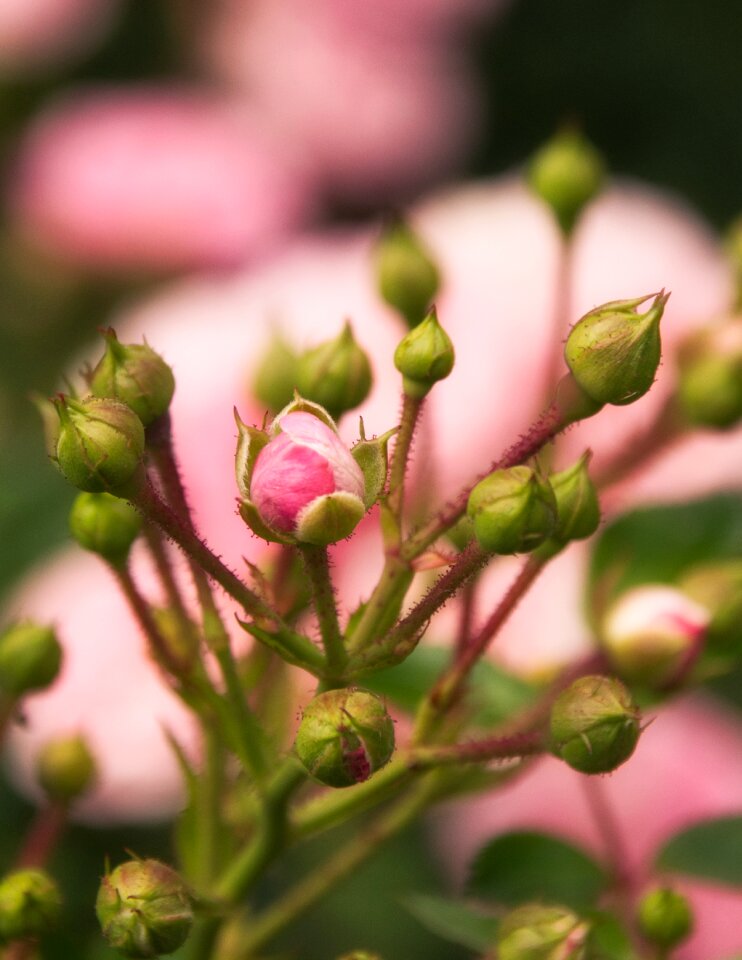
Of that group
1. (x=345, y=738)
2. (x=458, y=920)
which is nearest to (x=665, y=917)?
(x=458, y=920)

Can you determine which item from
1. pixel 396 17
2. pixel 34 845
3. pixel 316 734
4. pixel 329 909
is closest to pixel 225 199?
pixel 396 17

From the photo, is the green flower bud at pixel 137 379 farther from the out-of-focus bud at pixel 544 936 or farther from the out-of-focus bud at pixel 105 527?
the out-of-focus bud at pixel 544 936

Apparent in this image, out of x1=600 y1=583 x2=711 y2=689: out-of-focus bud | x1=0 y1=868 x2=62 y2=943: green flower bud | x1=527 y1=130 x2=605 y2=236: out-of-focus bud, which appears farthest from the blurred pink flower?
x1=0 y1=868 x2=62 y2=943: green flower bud

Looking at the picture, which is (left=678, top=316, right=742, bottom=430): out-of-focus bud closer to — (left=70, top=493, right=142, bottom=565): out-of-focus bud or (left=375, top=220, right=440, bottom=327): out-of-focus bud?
(left=375, top=220, right=440, bottom=327): out-of-focus bud

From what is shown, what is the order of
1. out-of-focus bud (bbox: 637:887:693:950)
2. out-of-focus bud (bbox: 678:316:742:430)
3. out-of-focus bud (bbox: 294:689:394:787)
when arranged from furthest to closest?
out-of-focus bud (bbox: 678:316:742:430)
out-of-focus bud (bbox: 637:887:693:950)
out-of-focus bud (bbox: 294:689:394:787)

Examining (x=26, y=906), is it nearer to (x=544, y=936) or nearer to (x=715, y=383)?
(x=544, y=936)

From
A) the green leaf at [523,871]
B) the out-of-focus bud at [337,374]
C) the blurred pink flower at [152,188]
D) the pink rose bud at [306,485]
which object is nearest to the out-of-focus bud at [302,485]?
the pink rose bud at [306,485]

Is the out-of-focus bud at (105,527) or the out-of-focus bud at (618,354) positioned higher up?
the out-of-focus bud at (618,354)
